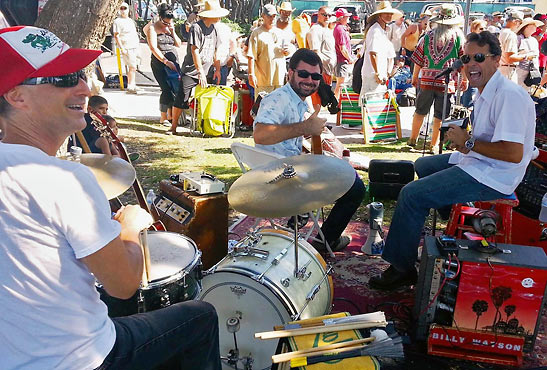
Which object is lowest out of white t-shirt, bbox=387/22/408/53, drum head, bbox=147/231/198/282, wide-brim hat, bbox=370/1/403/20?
drum head, bbox=147/231/198/282

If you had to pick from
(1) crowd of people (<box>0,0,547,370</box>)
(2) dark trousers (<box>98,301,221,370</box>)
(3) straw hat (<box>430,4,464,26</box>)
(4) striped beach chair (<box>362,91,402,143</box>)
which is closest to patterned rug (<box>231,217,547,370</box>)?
(1) crowd of people (<box>0,0,547,370</box>)

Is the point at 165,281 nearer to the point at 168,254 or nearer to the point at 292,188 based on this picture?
the point at 168,254

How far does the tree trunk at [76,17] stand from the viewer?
365 centimetres

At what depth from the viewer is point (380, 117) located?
7.24 meters

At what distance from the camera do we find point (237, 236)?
429 cm

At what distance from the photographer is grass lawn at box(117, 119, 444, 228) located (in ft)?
18.5

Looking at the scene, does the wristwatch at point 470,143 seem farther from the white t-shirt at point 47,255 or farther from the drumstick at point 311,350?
the white t-shirt at point 47,255

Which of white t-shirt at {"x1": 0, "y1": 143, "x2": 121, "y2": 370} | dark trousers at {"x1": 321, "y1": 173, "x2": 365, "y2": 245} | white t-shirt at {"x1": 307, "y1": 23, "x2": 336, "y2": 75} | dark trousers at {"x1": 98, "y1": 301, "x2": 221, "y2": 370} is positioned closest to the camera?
white t-shirt at {"x1": 0, "y1": 143, "x2": 121, "y2": 370}

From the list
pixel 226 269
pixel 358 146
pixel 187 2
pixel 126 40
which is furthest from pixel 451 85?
pixel 187 2

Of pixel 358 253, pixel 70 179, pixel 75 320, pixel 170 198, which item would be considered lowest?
pixel 358 253

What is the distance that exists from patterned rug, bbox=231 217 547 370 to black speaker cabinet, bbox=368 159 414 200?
1.86 ft

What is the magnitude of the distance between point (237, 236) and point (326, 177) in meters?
1.93

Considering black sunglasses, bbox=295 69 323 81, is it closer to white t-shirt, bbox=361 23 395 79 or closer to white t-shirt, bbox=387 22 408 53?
white t-shirt, bbox=361 23 395 79

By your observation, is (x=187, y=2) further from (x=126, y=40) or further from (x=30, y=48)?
(x=30, y=48)
